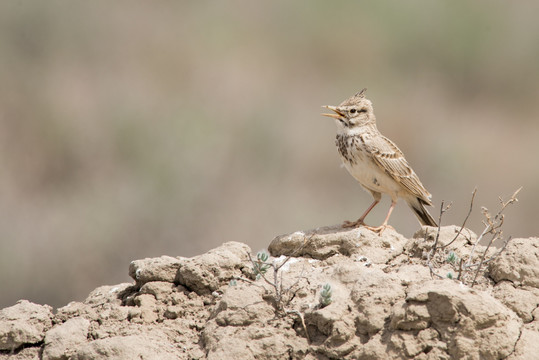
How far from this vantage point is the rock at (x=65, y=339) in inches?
207

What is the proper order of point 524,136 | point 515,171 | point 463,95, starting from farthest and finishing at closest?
point 463,95 → point 524,136 → point 515,171

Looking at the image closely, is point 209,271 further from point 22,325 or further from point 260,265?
point 22,325

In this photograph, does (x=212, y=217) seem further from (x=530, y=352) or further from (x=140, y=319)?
(x=530, y=352)

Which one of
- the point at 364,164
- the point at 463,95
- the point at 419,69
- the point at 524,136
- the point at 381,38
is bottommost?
the point at 364,164

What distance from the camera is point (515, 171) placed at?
16.5m

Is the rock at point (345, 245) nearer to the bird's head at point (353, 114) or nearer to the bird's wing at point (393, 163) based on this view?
the bird's wing at point (393, 163)

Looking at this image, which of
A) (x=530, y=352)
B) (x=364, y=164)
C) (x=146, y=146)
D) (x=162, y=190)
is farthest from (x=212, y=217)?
(x=530, y=352)

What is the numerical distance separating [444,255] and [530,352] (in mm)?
1193

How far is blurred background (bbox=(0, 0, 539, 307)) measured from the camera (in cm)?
1384

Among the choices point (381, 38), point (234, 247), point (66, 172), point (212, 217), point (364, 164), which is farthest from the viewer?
point (381, 38)

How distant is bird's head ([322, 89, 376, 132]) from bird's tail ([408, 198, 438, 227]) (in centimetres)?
85

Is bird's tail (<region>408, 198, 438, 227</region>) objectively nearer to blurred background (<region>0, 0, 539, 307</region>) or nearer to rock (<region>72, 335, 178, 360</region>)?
rock (<region>72, 335, 178, 360</region>)

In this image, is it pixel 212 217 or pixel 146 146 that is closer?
pixel 212 217

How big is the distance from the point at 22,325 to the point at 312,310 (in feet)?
5.94
